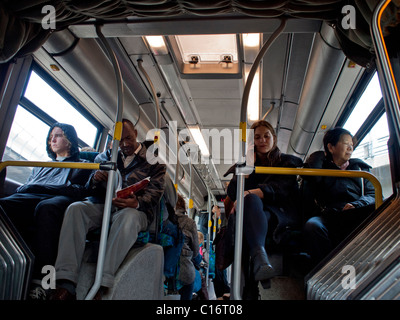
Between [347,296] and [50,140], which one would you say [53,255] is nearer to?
[50,140]

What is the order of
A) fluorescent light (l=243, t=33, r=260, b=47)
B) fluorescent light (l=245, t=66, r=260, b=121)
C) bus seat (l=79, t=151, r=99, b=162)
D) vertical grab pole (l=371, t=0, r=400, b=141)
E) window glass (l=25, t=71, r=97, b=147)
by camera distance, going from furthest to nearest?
fluorescent light (l=245, t=66, r=260, b=121)
window glass (l=25, t=71, r=97, b=147)
bus seat (l=79, t=151, r=99, b=162)
fluorescent light (l=243, t=33, r=260, b=47)
vertical grab pole (l=371, t=0, r=400, b=141)

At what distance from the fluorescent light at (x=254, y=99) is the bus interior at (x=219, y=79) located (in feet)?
0.06

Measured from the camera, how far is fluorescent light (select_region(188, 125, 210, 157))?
18.4ft

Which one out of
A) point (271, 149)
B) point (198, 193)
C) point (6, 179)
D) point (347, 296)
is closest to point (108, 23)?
point (271, 149)

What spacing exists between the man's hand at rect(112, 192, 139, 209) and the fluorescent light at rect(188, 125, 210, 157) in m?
3.22

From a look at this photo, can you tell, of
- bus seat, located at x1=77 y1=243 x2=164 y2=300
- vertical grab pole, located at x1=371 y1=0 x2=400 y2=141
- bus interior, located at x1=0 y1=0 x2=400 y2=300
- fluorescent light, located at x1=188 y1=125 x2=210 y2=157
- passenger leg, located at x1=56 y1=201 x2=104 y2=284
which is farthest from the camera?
fluorescent light, located at x1=188 y1=125 x2=210 y2=157

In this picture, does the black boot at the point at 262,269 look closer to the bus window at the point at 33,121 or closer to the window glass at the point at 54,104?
the bus window at the point at 33,121

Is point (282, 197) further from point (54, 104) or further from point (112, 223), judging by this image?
point (54, 104)

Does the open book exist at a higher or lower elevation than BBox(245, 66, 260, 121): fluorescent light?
lower

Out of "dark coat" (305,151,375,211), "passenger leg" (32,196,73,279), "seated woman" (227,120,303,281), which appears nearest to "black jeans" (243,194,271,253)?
"seated woman" (227,120,303,281)

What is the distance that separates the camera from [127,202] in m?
2.40

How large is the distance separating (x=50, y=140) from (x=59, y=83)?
1266mm

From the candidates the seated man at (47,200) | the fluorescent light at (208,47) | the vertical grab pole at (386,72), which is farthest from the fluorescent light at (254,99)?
the vertical grab pole at (386,72)

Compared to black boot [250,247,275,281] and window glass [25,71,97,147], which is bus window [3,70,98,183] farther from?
black boot [250,247,275,281]
